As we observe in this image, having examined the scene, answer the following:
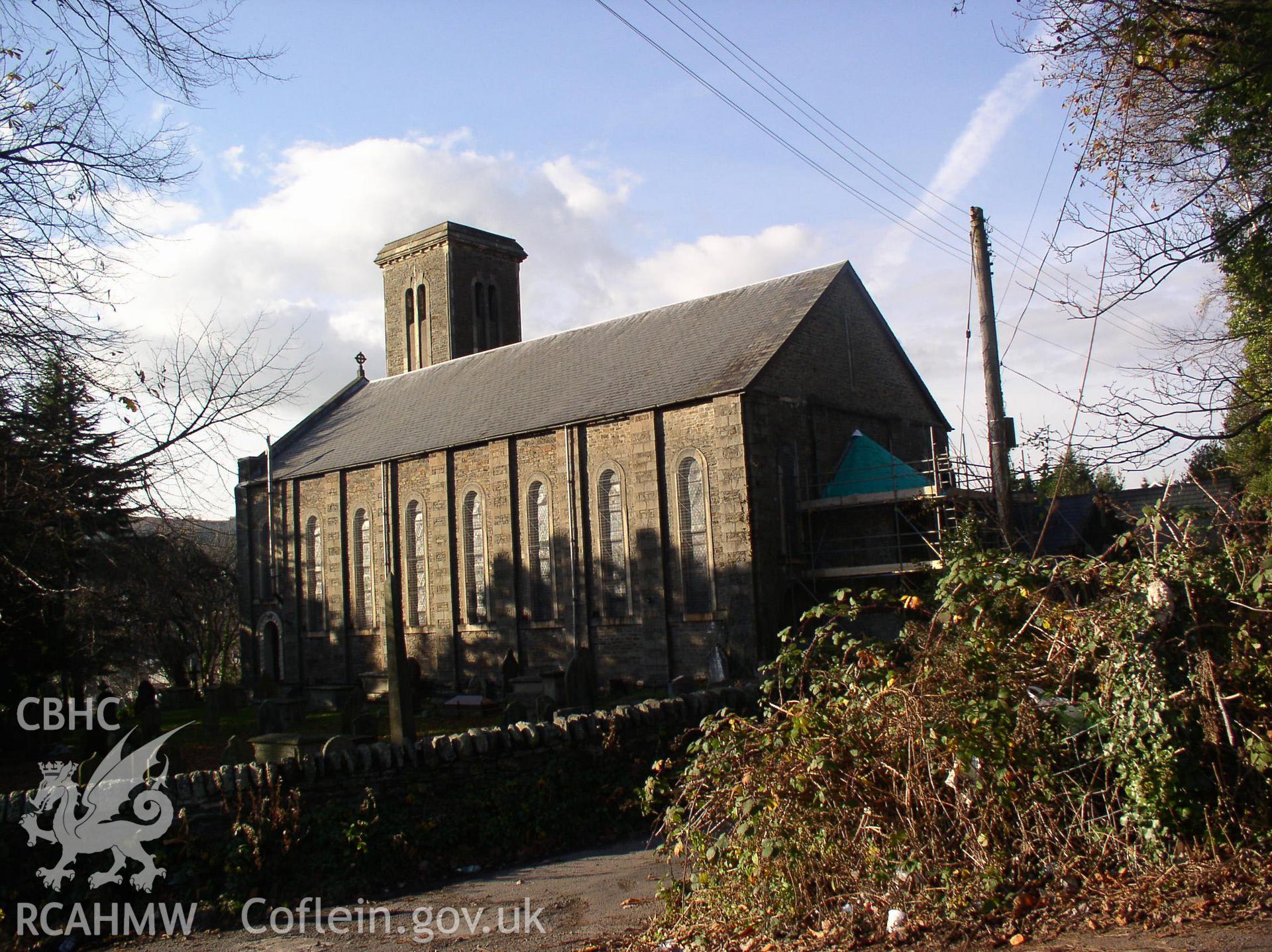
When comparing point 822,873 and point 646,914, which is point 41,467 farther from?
point 822,873

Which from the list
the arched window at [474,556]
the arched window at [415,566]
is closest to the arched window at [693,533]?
the arched window at [474,556]

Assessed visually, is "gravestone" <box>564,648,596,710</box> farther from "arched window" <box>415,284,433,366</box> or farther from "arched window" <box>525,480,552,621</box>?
"arched window" <box>415,284,433,366</box>

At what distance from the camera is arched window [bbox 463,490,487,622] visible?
94.9 feet

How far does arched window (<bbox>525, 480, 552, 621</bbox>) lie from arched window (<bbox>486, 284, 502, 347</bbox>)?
18859mm

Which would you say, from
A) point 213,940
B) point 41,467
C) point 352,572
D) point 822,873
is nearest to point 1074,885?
point 822,873

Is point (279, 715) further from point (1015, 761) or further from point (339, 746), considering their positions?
point (1015, 761)

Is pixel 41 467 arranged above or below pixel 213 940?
above

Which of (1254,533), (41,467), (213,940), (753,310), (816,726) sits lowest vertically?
(213,940)

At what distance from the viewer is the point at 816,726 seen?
24.6 feet

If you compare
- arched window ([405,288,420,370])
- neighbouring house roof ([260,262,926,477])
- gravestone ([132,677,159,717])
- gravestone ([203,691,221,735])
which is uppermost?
arched window ([405,288,420,370])

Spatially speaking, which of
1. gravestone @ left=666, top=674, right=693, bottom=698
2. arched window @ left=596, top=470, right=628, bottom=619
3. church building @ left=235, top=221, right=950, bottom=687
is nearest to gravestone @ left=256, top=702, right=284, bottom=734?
church building @ left=235, top=221, right=950, bottom=687

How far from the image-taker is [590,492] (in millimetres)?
26078

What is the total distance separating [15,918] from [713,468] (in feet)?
55.3

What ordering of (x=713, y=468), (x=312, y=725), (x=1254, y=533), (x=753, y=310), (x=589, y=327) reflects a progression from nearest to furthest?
1. (x=1254, y=533)
2. (x=312, y=725)
3. (x=713, y=468)
4. (x=753, y=310)
5. (x=589, y=327)
